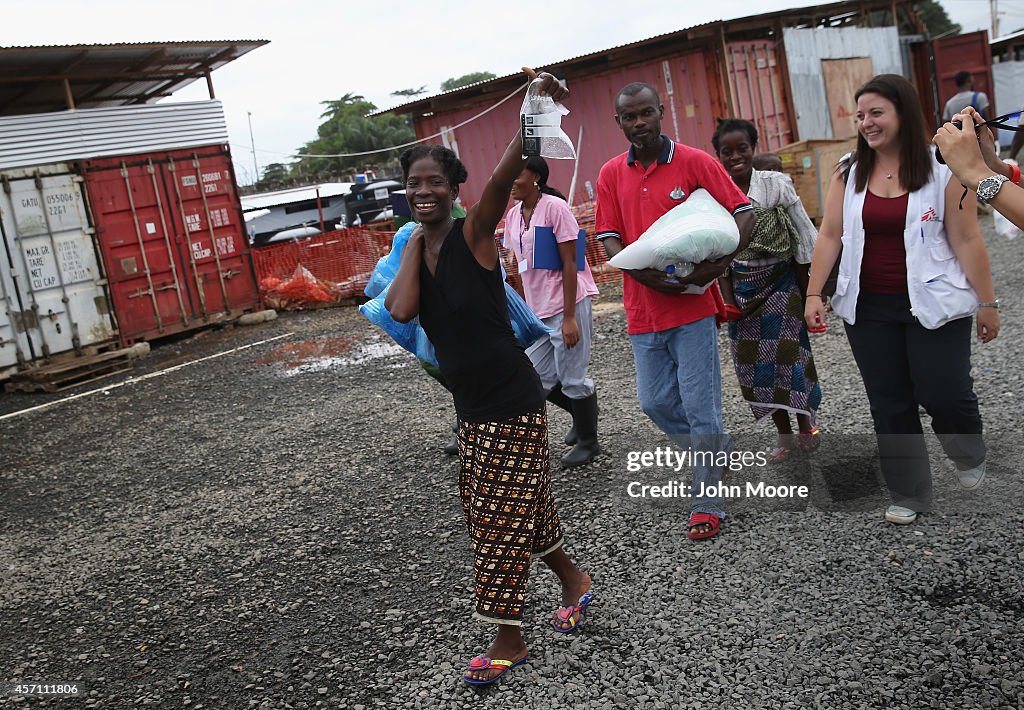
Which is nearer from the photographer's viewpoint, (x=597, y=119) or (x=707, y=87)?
(x=707, y=87)

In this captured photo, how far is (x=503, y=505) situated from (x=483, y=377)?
1.42 ft

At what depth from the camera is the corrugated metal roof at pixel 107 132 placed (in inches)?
443

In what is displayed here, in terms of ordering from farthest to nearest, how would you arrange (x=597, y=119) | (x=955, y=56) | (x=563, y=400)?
(x=955, y=56)
(x=597, y=119)
(x=563, y=400)

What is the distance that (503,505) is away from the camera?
2936 mm

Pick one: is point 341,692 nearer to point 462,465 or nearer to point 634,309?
point 462,465

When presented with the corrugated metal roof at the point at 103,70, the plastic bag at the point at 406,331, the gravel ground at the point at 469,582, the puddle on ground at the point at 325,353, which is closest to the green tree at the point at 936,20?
the corrugated metal roof at the point at 103,70

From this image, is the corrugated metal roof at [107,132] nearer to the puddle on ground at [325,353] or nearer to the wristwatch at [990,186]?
the puddle on ground at [325,353]

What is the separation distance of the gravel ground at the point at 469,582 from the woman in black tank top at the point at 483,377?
1.17 ft

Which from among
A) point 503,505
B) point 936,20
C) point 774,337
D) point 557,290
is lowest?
point 503,505

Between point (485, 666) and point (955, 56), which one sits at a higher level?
point (955, 56)

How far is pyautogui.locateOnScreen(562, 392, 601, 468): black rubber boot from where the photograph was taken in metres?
5.01

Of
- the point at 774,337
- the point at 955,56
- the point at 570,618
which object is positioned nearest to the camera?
the point at 570,618

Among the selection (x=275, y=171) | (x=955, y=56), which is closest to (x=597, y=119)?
(x=955, y=56)

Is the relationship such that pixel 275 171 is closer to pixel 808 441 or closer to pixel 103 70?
pixel 103 70
